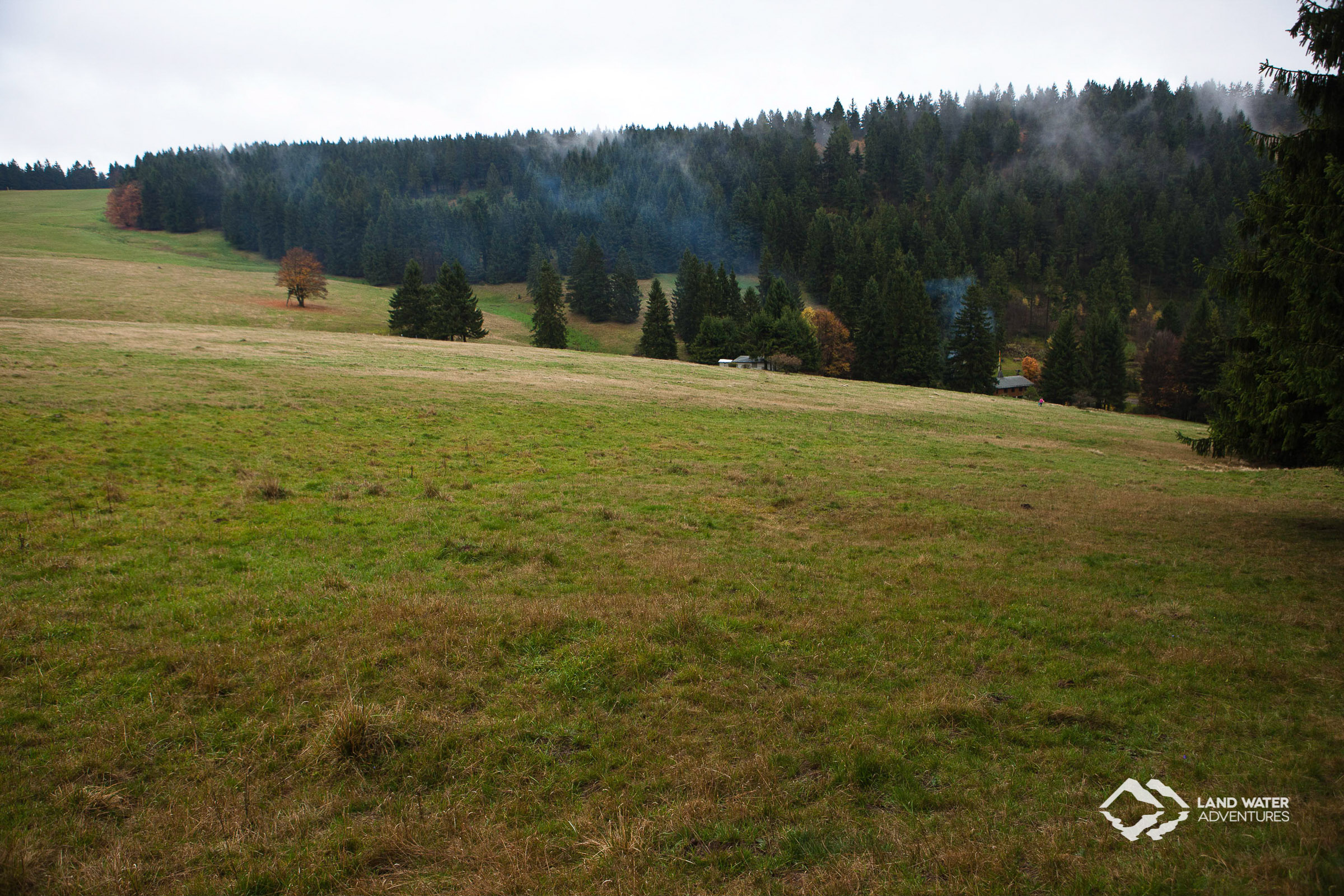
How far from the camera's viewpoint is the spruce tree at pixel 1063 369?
91250mm

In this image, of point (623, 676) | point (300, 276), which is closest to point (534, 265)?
point (300, 276)

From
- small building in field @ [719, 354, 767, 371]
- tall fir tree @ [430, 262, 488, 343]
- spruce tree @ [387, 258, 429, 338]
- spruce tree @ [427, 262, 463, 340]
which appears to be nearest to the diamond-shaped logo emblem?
small building in field @ [719, 354, 767, 371]

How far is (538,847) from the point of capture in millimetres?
5293

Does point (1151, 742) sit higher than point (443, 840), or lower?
higher

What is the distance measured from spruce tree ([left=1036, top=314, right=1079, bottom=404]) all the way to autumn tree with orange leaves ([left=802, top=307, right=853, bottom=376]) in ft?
88.6

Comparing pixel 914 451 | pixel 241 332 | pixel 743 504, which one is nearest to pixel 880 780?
pixel 743 504

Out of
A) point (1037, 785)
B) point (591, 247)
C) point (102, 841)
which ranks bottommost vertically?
point (102, 841)

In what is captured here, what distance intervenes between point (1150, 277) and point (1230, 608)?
6807 inches

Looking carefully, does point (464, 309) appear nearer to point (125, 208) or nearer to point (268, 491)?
point (268, 491)

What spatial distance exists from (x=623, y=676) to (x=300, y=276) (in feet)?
324

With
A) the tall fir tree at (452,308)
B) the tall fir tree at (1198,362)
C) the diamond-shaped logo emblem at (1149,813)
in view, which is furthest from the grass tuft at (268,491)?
the tall fir tree at (1198,362)

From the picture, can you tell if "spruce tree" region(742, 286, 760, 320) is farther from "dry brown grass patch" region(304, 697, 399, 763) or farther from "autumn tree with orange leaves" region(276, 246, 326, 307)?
"dry brown grass patch" region(304, 697, 399, 763)

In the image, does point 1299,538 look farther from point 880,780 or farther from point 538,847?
point 538,847

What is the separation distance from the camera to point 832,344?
101312 millimetres
